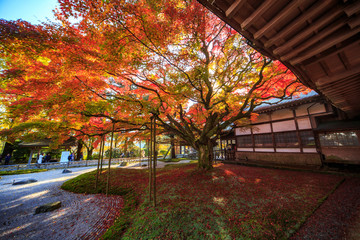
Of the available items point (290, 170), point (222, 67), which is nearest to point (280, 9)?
point (222, 67)

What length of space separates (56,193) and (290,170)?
1478 cm

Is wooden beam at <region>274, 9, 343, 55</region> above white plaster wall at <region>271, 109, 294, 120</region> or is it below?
below

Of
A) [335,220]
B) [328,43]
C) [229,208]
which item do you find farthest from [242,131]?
[328,43]

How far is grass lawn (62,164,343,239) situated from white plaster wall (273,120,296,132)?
15.3ft

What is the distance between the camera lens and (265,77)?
6793mm

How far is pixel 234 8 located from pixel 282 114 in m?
12.3

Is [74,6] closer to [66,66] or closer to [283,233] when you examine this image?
[66,66]

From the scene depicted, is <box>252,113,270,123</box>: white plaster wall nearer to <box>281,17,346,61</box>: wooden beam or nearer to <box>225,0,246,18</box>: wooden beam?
<box>281,17,346,61</box>: wooden beam

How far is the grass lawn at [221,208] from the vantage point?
328 cm

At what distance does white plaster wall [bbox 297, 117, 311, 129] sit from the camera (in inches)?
379

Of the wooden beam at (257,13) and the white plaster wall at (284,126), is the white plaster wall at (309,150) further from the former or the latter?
the wooden beam at (257,13)

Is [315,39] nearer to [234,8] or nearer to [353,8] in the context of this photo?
[353,8]

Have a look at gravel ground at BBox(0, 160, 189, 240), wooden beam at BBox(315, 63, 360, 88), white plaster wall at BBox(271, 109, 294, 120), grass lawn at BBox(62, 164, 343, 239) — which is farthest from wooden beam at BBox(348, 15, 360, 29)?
white plaster wall at BBox(271, 109, 294, 120)

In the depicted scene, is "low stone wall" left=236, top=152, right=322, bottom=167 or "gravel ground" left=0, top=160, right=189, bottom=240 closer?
"gravel ground" left=0, top=160, right=189, bottom=240
